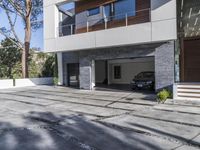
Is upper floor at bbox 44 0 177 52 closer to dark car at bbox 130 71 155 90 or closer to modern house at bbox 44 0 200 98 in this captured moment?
modern house at bbox 44 0 200 98

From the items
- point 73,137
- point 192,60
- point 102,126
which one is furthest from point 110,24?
point 73,137

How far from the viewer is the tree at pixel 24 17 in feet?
94.6

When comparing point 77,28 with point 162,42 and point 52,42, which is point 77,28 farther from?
point 162,42

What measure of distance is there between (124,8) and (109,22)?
1455 millimetres

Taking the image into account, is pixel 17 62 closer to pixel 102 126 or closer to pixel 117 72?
pixel 117 72

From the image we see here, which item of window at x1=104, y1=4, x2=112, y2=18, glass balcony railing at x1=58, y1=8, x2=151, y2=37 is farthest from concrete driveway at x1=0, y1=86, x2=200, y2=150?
window at x1=104, y1=4, x2=112, y2=18

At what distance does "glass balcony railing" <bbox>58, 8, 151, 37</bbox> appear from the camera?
1562cm

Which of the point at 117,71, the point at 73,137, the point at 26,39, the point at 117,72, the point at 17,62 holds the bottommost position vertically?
the point at 73,137

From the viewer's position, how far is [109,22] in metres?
17.4

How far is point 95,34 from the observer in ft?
55.3

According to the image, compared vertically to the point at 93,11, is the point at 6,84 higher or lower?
lower

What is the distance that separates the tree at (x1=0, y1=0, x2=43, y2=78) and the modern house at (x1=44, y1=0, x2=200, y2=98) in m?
8.45

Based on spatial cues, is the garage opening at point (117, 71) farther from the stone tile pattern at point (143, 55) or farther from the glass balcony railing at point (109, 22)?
the glass balcony railing at point (109, 22)

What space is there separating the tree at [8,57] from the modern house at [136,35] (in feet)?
42.0
